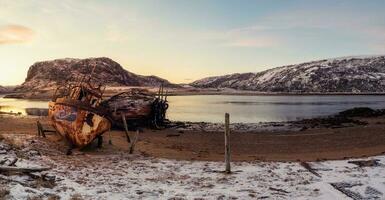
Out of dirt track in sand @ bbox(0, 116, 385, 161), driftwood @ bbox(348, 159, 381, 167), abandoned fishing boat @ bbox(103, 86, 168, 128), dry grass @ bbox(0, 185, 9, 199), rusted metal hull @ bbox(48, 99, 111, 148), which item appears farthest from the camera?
abandoned fishing boat @ bbox(103, 86, 168, 128)

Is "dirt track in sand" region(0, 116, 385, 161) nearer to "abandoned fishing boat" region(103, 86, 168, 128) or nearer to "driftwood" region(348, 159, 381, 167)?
"driftwood" region(348, 159, 381, 167)

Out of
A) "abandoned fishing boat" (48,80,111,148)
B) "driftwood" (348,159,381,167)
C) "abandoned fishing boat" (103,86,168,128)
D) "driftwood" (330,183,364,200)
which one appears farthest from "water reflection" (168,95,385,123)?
"driftwood" (330,183,364,200)

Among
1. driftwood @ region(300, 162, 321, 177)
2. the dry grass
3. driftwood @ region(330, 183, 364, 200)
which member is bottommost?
driftwood @ region(330, 183, 364, 200)

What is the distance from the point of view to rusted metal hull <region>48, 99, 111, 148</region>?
832 inches

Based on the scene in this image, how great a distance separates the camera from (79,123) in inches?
835

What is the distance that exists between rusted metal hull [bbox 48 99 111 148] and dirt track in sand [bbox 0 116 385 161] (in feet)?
2.52

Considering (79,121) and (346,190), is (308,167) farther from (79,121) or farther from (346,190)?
(79,121)

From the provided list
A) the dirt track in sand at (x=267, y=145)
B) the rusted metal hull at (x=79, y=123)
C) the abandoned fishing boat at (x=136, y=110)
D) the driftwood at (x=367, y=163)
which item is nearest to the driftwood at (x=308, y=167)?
the driftwood at (x=367, y=163)

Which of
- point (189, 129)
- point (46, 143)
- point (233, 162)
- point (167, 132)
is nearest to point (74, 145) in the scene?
point (46, 143)

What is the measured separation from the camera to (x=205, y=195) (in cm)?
1384

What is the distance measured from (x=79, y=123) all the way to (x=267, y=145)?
10843mm

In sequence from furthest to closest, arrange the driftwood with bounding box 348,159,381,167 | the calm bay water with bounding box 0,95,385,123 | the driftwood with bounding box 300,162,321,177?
1. the calm bay water with bounding box 0,95,385,123
2. the driftwood with bounding box 348,159,381,167
3. the driftwood with bounding box 300,162,321,177

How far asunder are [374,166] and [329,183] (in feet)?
11.7

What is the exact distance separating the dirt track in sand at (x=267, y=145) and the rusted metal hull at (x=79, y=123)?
30.3 inches
